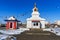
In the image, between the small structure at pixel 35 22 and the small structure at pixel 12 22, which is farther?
the small structure at pixel 35 22

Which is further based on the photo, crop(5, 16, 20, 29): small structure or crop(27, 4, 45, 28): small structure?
crop(27, 4, 45, 28): small structure

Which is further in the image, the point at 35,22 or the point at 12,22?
the point at 35,22

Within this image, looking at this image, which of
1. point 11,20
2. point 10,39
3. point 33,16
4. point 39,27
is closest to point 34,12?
point 33,16

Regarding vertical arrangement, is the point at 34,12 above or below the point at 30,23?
above

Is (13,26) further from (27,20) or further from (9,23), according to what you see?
(27,20)

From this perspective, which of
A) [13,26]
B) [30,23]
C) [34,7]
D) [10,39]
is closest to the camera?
[10,39]

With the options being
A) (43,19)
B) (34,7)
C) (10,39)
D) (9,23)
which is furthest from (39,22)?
(10,39)

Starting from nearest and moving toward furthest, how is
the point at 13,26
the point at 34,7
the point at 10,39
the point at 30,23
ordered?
the point at 10,39
the point at 13,26
the point at 30,23
the point at 34,7

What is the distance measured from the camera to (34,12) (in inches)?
1462

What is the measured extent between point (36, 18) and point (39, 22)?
1213 mm

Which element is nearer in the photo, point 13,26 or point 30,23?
point 13,26

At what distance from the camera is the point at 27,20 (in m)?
35.6

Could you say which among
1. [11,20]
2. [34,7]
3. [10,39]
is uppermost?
[34,7]

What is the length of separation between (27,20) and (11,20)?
4433 millimetres
